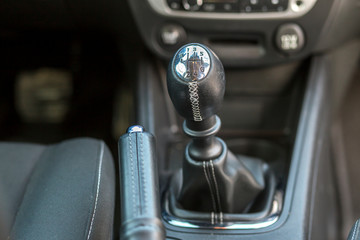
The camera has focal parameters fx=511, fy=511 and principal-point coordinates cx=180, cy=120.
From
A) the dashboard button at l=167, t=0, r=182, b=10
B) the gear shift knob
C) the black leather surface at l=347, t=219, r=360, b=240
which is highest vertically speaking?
the gear shift knob

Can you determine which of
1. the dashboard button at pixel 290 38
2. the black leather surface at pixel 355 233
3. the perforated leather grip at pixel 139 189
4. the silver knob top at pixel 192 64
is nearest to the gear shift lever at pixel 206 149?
the silver knob top at pixel 192 64

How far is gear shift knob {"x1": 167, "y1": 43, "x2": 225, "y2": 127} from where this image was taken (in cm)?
72

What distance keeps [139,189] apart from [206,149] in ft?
0.92

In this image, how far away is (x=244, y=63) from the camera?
127 cm

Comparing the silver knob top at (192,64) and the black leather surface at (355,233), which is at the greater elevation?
the silver knob top at (192,64)

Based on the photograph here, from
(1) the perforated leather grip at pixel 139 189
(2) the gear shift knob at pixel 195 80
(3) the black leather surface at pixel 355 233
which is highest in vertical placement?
(2) the gear shift knob at pixel 195 80

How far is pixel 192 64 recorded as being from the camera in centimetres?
72

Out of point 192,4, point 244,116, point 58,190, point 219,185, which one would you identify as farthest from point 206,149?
point 244,116

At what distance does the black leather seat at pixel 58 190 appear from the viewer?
0.78 meters

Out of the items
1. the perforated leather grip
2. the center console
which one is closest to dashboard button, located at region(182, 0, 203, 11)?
the center console

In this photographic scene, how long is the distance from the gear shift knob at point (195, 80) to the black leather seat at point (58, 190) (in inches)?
9.0

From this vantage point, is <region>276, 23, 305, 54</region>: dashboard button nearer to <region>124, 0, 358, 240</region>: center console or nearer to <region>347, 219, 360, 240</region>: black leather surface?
<region>124, 0, 358, 240</region>: center console

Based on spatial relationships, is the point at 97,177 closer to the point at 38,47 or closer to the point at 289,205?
the point at 289,205

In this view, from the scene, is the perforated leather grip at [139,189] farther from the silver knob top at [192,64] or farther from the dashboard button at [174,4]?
the dashboard button at [174,4]
